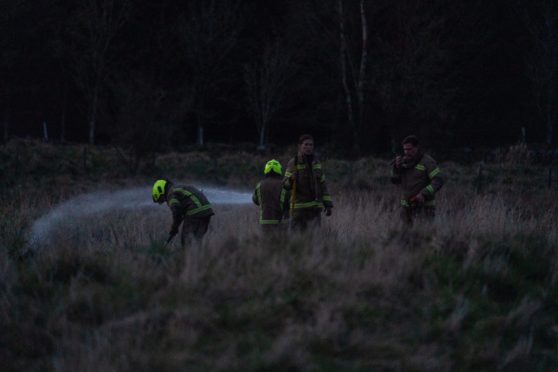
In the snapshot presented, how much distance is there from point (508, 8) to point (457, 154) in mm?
11285

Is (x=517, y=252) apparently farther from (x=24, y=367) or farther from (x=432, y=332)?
(x=24, y=367)

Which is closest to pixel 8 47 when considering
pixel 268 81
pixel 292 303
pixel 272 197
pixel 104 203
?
pixel 268 81

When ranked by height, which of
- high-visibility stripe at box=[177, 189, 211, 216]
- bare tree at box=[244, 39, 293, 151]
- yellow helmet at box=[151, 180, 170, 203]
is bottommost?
high-visibility stripe at box=[177, 189, 211, 216]

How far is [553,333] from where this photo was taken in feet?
19.2

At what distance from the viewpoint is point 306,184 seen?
959 centimetres

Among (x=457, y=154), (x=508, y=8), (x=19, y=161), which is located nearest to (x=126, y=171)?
(x=19, y=161)

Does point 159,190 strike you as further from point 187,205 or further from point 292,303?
point 292,303

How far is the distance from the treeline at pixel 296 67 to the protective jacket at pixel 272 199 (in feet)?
61.3

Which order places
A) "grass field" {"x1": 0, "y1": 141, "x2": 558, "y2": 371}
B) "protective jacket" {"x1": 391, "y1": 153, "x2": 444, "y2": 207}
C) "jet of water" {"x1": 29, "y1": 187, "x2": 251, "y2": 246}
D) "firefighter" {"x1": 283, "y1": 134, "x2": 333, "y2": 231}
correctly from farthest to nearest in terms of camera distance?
"jet of water" {"x1": 29, "y1": 187, "x2": 251, "y2": 246}
"protective jacket" {"x1": 391, "y1": 153, "x2": 444, "y2": 207}
"firefighter" {"x1": 283, "y1": 134, "x2": 333, "y2": 231}
"grass field" {"x1": 0, "y1": 141, "x2": 558, "y2": 371}

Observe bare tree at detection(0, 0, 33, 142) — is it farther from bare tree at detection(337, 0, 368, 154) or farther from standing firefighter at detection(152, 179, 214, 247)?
standing firefighter at detection(152, 179, 214, 247)

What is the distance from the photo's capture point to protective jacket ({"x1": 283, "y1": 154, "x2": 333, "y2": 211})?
9.56 meters

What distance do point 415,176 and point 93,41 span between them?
84.7 feet

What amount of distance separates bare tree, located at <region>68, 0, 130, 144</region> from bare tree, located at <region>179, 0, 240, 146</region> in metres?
3.04

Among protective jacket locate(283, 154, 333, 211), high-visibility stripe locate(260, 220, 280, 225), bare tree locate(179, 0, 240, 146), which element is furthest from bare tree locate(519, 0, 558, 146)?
high-visibility stripe locate(260, 220, 280, 225)
